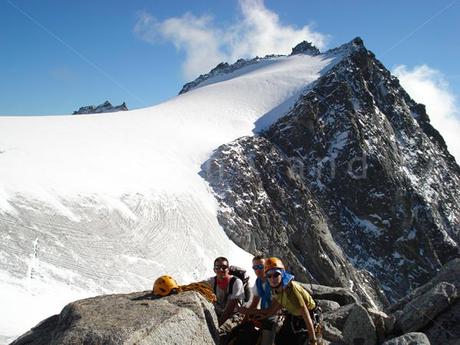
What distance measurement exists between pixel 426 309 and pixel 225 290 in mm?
4420

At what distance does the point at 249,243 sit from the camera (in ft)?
98.6

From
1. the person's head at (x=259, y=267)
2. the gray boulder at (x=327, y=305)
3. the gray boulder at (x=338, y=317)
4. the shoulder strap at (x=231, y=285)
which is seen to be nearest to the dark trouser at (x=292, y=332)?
the person's head at (x=259, y=267)

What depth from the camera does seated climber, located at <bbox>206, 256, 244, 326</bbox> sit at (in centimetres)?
794

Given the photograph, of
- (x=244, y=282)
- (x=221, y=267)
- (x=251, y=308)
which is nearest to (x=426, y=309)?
(x=244, y=282)

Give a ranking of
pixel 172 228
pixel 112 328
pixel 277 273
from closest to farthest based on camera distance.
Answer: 1. pixel 112 328
2. pixel 277 273
3. pixel 172 228

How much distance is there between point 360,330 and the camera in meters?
8.93

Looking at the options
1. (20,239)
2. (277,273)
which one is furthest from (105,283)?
(277,273)

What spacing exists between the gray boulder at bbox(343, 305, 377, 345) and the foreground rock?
3539 mm

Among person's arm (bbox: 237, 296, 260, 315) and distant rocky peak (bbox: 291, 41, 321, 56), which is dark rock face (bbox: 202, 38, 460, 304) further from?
person's arm (bbox: 237, 296, 260, 315)

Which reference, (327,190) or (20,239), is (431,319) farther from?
(327,190)

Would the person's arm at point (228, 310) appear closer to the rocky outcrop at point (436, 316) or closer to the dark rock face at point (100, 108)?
the rocky outcrop at point (436, 316)

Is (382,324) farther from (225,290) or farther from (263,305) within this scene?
(225,290)

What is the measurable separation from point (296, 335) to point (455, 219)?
65.5m

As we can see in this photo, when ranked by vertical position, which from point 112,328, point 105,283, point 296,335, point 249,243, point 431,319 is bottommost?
point 431,319
